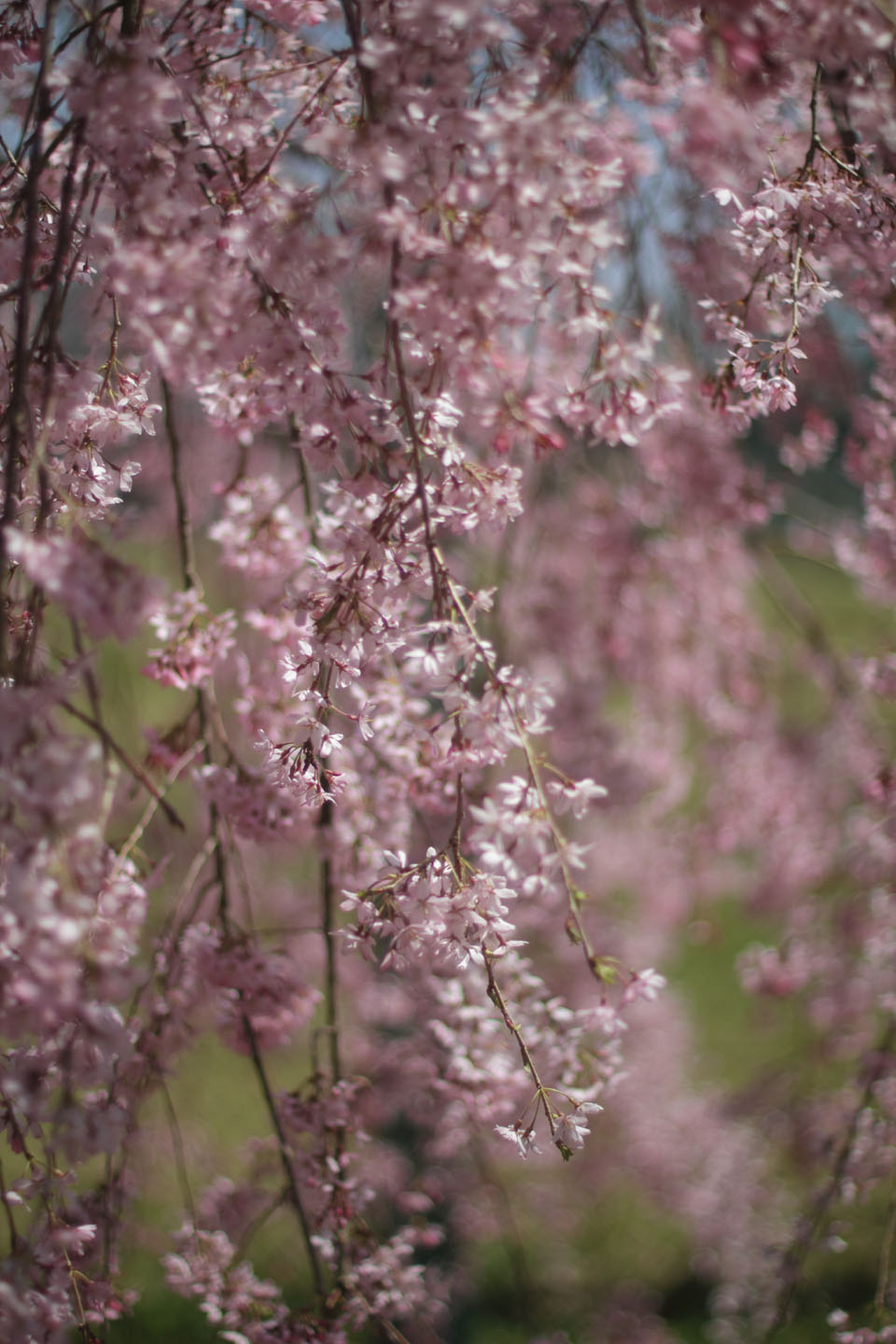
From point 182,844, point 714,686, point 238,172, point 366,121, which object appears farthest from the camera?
point 182,844

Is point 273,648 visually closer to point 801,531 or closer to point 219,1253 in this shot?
point 219,1253

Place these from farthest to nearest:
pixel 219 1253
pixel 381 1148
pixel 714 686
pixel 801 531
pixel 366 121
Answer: pixel 801 531 → pixel 714 686 → pixel 381 1148 → pixel 219 1253 → pixel 366 121

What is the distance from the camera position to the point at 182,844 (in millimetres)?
3984

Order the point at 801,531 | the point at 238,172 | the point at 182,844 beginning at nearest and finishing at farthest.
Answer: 1. the point at 238,172
2. the point at 182,844
3. the point at 801,531

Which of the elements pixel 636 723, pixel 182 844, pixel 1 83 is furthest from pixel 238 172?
pixel 182 844

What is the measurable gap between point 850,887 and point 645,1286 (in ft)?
6.68

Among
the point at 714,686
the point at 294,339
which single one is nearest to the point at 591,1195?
the point at 714,686

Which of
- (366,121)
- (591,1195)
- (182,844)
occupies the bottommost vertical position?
(591,1195)

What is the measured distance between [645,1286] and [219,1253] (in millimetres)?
3066

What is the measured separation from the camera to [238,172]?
113 centimetres

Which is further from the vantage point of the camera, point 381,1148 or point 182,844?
point 182,844

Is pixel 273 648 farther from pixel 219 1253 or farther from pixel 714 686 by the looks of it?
pixel 714 686

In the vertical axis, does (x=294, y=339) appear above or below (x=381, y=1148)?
above

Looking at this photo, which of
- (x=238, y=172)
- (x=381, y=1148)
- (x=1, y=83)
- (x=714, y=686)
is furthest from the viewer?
(x=714, y=686)
